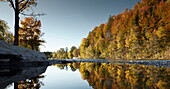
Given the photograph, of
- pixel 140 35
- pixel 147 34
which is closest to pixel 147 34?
pixel 147 34

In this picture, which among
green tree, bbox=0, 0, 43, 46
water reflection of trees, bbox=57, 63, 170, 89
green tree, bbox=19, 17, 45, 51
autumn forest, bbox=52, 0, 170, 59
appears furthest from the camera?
autumn forest, bbox=52, 0, 170, 59

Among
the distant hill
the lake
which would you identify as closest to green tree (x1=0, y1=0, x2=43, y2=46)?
the lake

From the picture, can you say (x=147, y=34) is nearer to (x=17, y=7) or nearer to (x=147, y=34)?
(x=147, y=34)

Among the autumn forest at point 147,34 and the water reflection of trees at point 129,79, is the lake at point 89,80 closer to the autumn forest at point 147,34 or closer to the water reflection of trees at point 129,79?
the water reflection of trees at point 129,79

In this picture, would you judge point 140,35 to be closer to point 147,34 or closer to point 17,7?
point 147,34

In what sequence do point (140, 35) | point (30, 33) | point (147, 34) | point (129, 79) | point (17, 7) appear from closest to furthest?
point (129, 79) < point (17, 7) < point (30, 33) < point (147, 34) < point (140, 35)

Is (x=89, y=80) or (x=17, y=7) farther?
(x=17, y=7)

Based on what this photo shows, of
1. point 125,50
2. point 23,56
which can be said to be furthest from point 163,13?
point 23,56

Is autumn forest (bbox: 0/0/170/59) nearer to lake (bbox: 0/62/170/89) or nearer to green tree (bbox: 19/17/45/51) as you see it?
green tree (bbox: 19/17/45/51)

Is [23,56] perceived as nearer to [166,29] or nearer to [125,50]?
[166,29]

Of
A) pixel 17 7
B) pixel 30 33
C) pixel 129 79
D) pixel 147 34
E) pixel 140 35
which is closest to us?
pixel 129 79

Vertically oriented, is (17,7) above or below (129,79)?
above

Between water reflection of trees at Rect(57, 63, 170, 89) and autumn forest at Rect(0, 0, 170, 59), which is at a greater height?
autumn forest at Rect(0, 0, 170, 59)

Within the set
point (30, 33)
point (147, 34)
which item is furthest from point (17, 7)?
point (147, 34)
